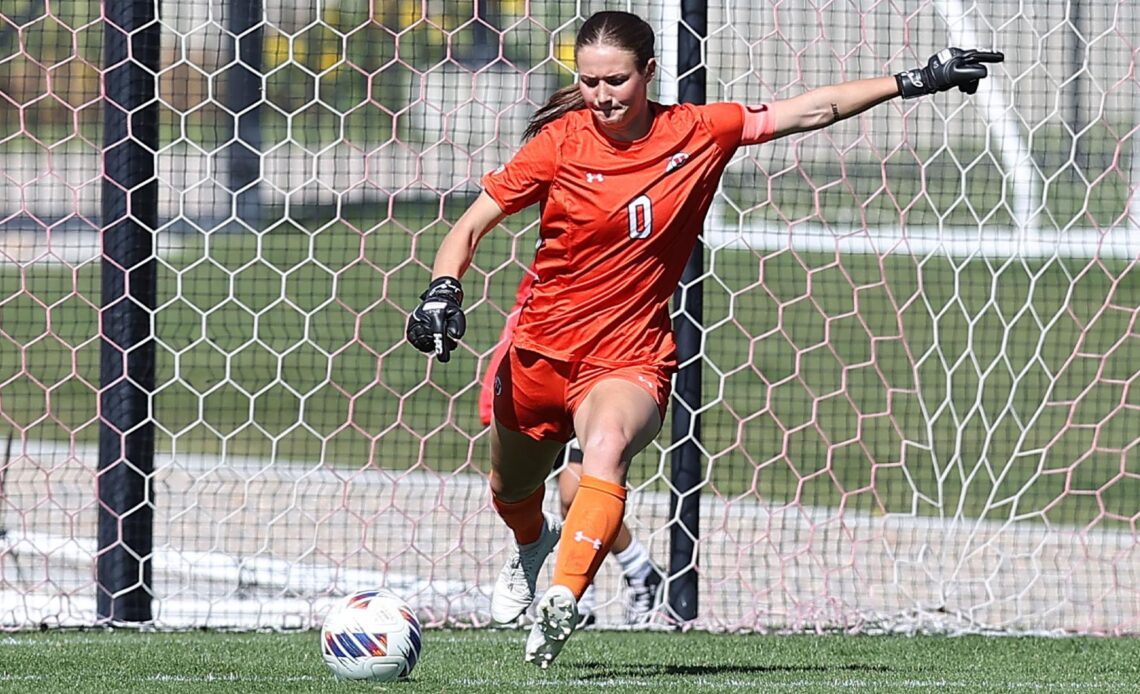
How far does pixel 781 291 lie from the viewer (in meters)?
14.8

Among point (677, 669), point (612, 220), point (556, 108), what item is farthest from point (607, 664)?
point (556, 108)

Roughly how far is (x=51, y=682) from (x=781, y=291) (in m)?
10.2

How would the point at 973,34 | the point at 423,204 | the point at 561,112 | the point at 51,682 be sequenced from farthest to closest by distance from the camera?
1. the point at 423,204
2. the point at 973,34
3. the point at 561,112
4. the point at 51,682

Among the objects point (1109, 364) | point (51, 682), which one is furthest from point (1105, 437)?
point (51, 682)

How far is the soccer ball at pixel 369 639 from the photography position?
4988mm

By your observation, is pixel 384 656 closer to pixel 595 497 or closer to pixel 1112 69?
pixel 595 497

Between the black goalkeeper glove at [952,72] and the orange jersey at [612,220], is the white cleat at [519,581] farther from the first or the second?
the black goalkeeper glove at [952,72]

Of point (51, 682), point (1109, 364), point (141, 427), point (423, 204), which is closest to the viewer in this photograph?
point (51, 682)

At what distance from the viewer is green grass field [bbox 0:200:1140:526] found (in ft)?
34.2

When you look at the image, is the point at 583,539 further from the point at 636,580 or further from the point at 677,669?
the point at 636,580

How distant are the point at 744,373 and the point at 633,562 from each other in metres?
6.60

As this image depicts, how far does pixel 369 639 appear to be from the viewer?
16.4 feet

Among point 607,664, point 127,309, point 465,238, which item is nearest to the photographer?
point 465,238

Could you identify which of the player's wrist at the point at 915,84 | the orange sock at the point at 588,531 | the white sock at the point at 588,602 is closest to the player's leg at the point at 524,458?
the orange sock at the point at 588,531
